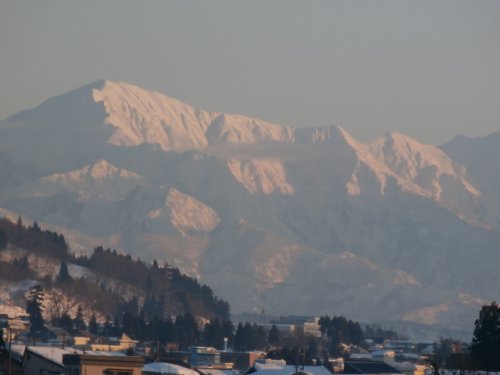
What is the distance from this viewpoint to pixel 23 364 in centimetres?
11312

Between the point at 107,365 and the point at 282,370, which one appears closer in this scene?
the point at 107,365

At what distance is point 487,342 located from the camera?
11369 cm

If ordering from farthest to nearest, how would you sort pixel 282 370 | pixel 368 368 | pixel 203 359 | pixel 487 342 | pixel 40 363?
pixel 203 359
pixel 368 368
pixel 282 370
pixel 487 342
pixel 40 363

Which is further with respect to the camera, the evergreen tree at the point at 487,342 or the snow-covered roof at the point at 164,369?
the snow-covered roof at the point at 164,369

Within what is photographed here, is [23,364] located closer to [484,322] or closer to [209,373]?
[484,322]

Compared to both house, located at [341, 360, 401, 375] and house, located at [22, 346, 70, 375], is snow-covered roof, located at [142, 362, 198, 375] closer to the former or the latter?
house, located at [22, 346, 70, 375]

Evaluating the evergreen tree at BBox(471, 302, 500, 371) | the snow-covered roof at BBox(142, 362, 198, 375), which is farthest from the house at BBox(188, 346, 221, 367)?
the evergreen tree at BBox(471, 302, 500, 371)

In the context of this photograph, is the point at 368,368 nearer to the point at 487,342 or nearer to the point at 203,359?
the point at 203,359

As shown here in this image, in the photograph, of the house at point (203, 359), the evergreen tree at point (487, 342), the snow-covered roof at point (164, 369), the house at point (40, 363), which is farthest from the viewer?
the house at point (203, 359)

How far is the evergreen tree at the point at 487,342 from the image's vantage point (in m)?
113

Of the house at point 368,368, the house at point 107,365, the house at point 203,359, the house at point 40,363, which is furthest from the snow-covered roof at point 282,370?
the house at point 203,359

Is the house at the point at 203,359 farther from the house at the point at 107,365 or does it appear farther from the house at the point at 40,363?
the house at the point at 107,365

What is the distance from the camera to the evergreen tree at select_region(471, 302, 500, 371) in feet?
370

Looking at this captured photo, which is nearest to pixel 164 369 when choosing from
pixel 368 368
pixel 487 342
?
pixel 487 342
